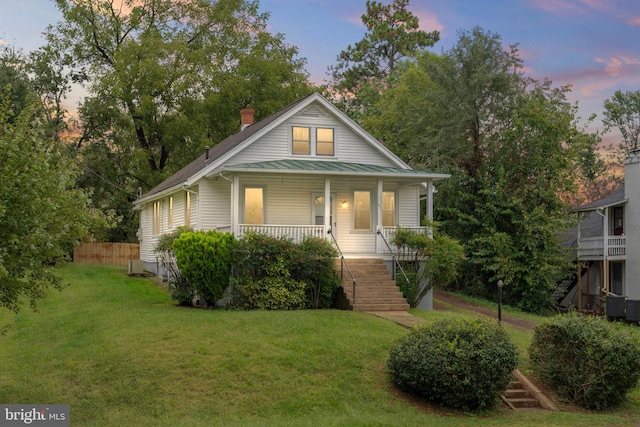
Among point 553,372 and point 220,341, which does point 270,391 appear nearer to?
point 220,341

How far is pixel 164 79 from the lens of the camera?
3916cm

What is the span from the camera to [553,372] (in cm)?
1460

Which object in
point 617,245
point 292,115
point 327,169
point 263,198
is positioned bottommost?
point 617,245

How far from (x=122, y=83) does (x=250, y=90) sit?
24.1ft

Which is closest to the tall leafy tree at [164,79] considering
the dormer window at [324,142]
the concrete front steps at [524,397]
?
the dormer window at [324,142]

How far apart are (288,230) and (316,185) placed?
299 centimetres

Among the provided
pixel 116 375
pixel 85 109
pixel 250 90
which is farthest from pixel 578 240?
pixel 85 109

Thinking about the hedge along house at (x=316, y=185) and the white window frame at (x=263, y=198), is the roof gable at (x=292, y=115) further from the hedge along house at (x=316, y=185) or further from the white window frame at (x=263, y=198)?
the white window frame at (x=263, y=198)

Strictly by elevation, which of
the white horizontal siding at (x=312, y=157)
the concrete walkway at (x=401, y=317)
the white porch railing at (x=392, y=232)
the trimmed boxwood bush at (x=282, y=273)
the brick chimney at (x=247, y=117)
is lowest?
the concrete walkway at (x=401, y=317)

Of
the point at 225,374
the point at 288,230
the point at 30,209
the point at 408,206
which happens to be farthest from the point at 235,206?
the point at 30,209

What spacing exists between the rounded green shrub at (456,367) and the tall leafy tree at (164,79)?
28510 millimetres

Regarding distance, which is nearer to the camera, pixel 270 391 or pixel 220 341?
pixel 270 391

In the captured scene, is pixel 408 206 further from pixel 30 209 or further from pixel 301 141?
pixel 30 209

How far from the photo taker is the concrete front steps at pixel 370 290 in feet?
Result: 66.0
